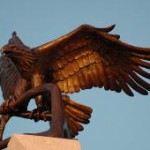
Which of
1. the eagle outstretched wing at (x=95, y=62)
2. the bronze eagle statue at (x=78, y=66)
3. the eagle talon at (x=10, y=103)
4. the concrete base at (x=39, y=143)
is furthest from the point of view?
the eagle outstretched wing at (x=95, y=62)

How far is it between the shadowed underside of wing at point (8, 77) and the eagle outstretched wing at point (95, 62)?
476 millimetres

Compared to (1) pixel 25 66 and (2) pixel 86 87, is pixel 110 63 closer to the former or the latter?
(2) pixel 86 87

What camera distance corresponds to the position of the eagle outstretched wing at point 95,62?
22.1ft

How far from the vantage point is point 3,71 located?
23.0 ft

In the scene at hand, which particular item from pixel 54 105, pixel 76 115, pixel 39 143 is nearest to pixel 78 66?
pixel 76 115

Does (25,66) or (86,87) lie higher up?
(25,66)

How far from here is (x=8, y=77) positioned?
22.4ft

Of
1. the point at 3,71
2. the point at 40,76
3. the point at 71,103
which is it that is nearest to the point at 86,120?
the point at 71,103

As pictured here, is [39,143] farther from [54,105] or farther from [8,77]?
[8,77]

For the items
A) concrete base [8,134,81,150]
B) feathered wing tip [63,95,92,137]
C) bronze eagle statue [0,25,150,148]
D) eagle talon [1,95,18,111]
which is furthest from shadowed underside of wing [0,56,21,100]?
concrete base [8,134,81,150]

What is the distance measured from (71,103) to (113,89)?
56 cm

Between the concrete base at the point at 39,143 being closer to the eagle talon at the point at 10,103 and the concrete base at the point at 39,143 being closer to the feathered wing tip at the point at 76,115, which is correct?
the eagle talon at the point at 10,103

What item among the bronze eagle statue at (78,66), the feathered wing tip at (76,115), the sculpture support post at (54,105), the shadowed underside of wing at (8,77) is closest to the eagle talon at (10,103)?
the sculpture support post at (54,105)

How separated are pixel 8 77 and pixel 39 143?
9.59 ft
